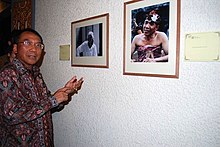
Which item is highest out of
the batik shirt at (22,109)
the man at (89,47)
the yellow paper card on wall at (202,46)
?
the man at (89,47)

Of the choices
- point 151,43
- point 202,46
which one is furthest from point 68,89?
point 202,46

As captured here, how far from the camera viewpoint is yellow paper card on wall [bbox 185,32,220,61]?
80cm

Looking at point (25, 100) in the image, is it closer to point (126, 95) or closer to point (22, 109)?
point (22, 109)

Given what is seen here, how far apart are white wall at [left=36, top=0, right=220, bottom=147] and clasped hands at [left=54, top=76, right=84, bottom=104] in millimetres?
52

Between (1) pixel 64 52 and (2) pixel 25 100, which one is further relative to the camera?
(1) pixel 64 52

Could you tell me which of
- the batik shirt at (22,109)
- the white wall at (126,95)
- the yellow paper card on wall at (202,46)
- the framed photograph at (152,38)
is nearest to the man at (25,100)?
the batik shirt at (22,109)

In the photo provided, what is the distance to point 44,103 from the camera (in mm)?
1199

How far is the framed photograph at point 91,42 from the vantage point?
1288 millimetres

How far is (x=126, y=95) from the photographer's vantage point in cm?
118

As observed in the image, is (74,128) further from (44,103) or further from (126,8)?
(126,8)

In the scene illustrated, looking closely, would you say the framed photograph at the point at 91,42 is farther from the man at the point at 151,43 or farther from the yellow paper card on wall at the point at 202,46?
the yellow paper card on wall at the point at 202,46

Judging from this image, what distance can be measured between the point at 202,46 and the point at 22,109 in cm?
108

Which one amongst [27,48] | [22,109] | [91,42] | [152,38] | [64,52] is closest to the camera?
[152,38]

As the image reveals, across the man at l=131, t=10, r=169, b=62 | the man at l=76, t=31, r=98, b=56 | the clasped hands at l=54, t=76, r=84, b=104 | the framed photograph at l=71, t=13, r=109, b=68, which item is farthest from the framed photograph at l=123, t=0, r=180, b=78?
the clasped hands at l=54, t=76, r=84, b=104
